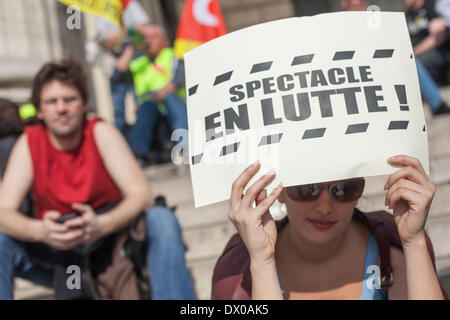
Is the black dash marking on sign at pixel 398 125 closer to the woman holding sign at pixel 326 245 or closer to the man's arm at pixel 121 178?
the woman holding sign at pixel 326 245

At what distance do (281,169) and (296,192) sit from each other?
229 millimetres

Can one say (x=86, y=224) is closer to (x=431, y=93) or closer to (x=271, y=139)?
(x=271, y=139)

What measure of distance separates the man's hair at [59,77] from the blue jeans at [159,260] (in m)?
0.70

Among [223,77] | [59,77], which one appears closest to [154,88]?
[59,77]

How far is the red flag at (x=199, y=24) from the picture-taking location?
17.9 feet

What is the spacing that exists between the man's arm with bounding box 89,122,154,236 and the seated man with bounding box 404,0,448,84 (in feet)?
10.8

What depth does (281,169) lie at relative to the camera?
1585mm

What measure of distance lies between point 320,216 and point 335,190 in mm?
111

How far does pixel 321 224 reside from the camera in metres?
1.85

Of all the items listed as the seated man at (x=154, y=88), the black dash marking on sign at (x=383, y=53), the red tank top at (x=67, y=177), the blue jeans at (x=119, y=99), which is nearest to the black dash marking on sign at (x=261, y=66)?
the black dash marking on sign at (x=383, y=53)

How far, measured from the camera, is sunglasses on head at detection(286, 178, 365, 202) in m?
1.76
